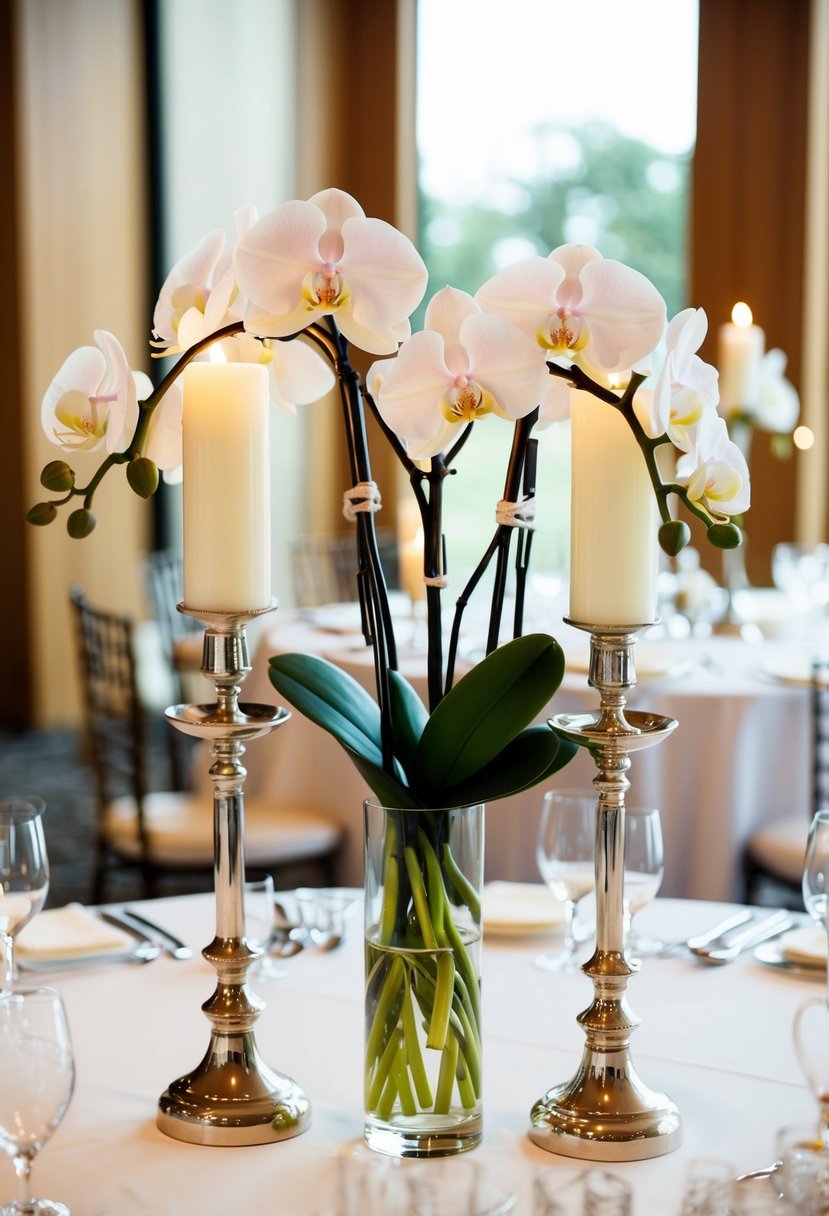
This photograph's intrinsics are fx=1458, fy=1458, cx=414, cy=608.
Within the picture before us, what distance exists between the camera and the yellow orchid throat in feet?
3.19

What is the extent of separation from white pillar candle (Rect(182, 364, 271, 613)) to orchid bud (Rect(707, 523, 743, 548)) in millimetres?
321

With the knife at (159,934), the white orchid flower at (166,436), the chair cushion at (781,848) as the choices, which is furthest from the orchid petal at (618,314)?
the chair cushion at (781,848)

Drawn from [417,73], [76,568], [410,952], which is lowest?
[76,568]

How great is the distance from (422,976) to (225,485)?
0.38 meters

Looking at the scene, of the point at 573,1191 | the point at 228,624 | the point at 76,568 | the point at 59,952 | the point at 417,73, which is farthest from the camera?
the point at 417,73

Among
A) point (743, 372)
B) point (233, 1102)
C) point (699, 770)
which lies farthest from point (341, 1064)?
point (743, 372)

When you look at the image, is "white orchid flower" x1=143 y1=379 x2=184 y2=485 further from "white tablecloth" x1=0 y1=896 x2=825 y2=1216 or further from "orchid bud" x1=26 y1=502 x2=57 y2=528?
"white tablecloth" x1=0 y1=896 x2=825 y2=1216

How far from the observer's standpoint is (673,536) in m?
0.93

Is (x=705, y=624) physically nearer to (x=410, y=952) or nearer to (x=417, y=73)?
(x=410, y=952)

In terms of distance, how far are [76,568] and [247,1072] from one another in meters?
5.16

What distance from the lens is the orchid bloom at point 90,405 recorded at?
3.41 feet

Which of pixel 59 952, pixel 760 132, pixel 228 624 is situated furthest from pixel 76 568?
pixel 228 624

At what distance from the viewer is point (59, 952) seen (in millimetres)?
1452

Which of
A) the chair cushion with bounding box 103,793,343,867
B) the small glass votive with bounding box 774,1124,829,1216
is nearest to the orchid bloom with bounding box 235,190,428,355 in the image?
the small glass votive with bounding box 774,1124,829,1216
